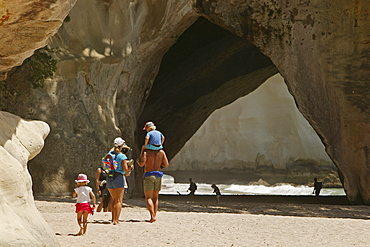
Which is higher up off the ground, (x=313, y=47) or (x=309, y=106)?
(x=313, y=47)

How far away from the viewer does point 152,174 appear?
887 cm

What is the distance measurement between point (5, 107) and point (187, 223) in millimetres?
6637

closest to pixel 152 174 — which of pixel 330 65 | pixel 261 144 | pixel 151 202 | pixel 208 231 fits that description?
pixel 151 202

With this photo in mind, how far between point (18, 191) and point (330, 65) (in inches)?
447

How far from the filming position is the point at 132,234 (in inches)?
301

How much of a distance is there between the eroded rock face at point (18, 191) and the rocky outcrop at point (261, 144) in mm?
41179

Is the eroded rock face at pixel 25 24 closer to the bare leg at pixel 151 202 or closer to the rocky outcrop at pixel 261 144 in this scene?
the bare leg at pixel 151 202

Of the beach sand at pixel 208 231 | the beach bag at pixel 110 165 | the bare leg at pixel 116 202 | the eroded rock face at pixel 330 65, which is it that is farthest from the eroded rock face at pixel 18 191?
the eroded rock face at pixel 330 65

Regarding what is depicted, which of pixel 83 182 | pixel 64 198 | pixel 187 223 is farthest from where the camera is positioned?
pixel 64 198

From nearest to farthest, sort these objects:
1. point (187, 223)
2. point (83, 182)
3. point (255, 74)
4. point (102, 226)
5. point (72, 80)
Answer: point (83, 182)
point (102, 226)
point (187, 223)
point (72, 80)
point (255, 74)

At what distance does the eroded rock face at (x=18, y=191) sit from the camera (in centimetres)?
479

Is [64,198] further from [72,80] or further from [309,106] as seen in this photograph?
[309,106]

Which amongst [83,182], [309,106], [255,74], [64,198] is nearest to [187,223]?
[83,182]

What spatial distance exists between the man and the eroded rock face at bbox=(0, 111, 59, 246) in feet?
11.0
